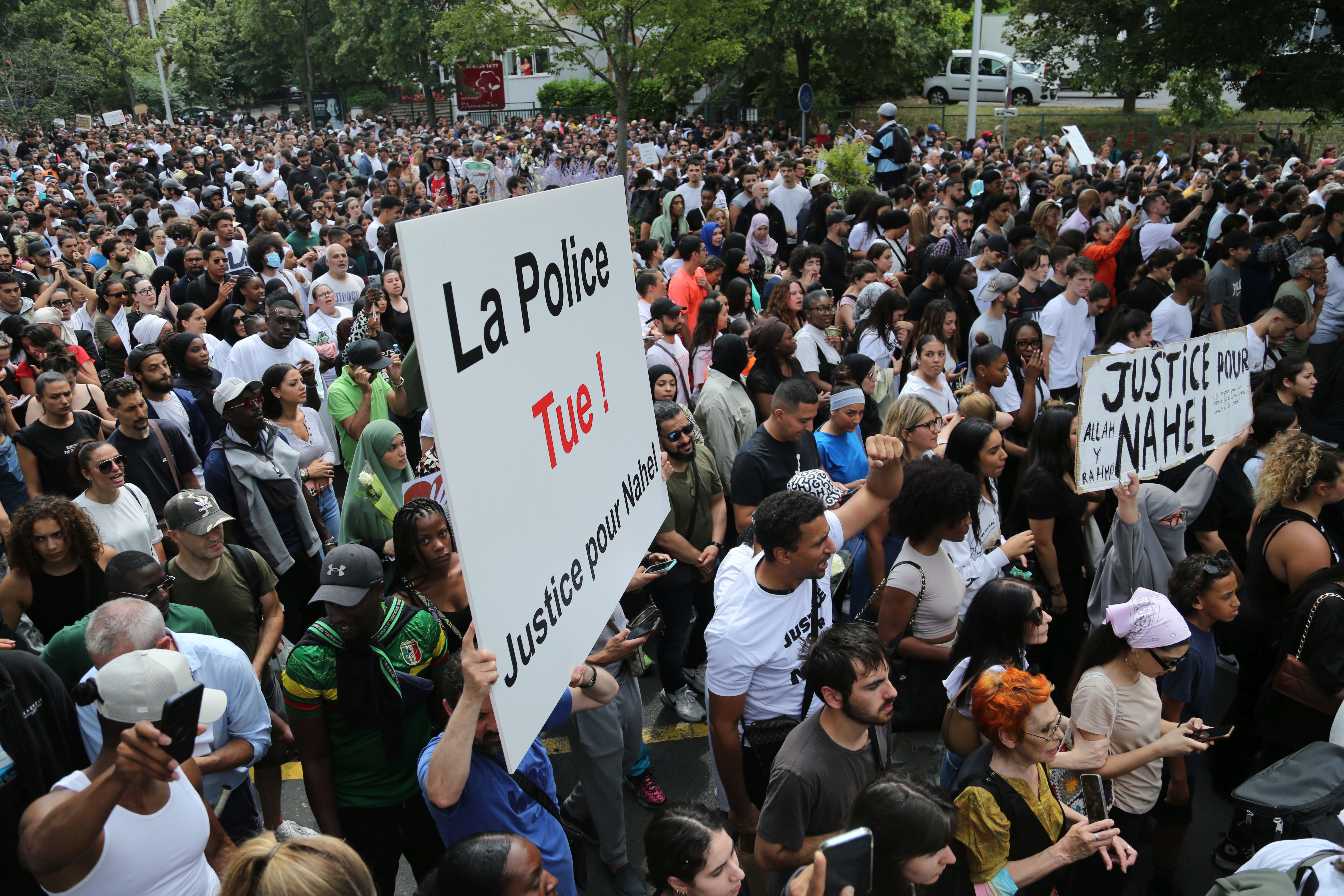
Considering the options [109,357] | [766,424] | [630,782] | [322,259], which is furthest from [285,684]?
[322,259]

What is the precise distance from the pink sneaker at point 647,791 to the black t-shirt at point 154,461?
10.1 ft

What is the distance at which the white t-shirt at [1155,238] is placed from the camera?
34.1 feet

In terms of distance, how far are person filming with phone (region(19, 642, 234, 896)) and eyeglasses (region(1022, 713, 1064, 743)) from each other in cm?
243

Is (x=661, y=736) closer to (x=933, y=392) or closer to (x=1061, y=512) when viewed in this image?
(x=1061, y=512)

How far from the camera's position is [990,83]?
119 feet

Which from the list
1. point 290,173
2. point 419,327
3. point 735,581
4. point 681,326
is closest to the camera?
point 419,327

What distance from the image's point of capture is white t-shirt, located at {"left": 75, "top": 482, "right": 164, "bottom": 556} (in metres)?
4.60

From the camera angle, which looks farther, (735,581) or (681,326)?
(681,326)

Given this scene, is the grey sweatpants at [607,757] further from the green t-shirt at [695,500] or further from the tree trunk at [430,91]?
the tree trunk at [430,91]

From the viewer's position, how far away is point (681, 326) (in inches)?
297

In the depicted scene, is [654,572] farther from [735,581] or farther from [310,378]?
[310,378]

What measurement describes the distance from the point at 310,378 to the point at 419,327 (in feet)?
18.8

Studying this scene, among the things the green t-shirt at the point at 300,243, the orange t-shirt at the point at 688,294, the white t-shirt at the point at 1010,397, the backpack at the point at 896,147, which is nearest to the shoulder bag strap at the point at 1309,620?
the white t-shirt at the point at 1010,397

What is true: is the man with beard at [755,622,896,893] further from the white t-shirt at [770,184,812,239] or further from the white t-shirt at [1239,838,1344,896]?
the white t-shirt at [770,184,812,239]
